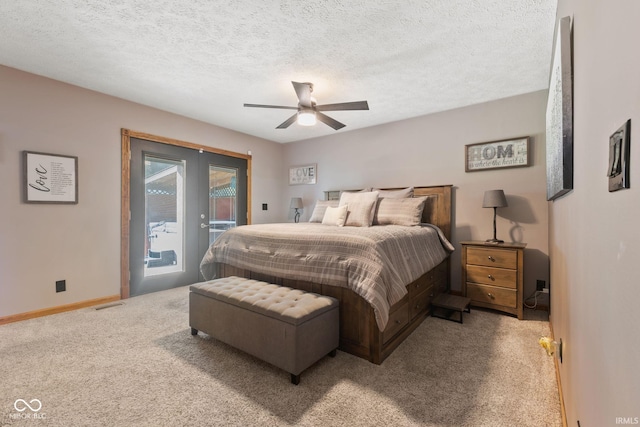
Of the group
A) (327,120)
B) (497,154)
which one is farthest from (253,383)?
(497,154)

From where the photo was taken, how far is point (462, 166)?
3615 millimetres

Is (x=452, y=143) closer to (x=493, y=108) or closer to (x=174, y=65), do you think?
(x=493, y=108)

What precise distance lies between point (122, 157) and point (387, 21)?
3.40 metres

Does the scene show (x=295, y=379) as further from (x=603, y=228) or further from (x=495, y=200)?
(x=495, y=200)

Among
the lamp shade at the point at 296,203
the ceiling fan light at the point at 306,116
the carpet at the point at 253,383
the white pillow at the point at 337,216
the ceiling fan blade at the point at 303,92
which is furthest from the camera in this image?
the lamp shade at the point at 296,203

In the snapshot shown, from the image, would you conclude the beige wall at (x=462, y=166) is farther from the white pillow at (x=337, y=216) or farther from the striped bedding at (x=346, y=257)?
the white pillow at (x=337, y=216)

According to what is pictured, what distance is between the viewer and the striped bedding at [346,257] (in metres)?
1.99

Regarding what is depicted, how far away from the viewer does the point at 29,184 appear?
283cm

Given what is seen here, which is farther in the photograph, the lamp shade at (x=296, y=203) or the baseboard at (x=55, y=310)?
the lamp shade at (x=296, y=203)

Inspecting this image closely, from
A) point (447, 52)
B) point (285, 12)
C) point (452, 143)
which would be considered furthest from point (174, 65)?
point (452, 143)

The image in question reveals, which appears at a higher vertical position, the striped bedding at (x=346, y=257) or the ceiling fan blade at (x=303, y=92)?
the ceiling fan blade at (x=303, y=92)

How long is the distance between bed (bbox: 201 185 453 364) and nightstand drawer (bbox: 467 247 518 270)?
1.25ft

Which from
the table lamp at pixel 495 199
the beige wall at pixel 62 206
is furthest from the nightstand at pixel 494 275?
the beige wall at pixel 62 206

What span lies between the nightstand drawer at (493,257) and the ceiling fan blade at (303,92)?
2.42m
